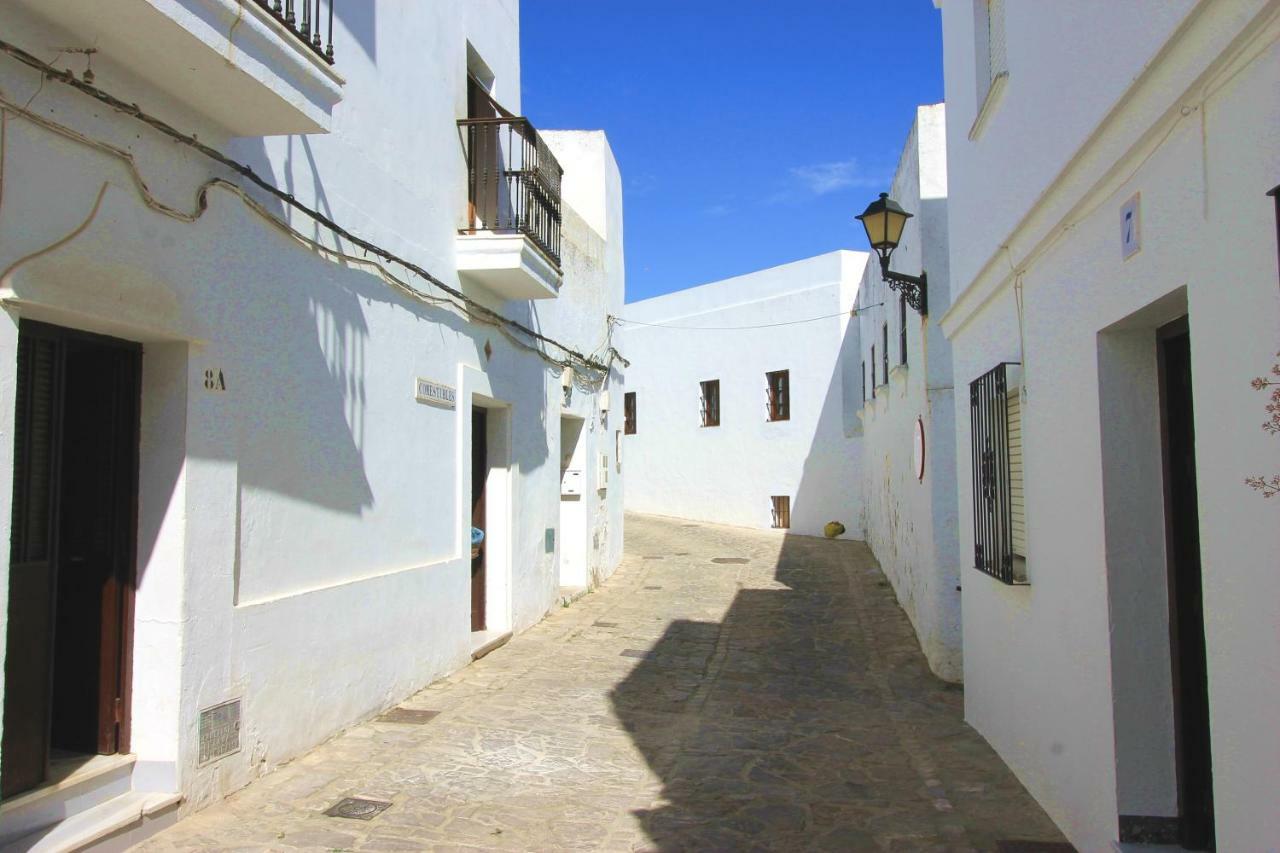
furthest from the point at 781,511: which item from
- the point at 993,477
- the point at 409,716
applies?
the point at 993,477

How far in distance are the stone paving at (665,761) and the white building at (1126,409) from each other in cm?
61

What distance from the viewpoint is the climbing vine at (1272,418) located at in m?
2.33

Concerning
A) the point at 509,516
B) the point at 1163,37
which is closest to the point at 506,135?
the point at 509,516

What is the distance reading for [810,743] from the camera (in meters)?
5.88

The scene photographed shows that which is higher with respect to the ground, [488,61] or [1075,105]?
[488,61]

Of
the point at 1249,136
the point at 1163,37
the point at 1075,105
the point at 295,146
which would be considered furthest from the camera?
the point at 295,146

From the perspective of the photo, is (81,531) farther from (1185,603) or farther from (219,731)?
(1185,603)

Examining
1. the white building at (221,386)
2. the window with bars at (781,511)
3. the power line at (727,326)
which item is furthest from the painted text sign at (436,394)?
the window with bars at (781,511)

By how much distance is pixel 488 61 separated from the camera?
28.8 feet

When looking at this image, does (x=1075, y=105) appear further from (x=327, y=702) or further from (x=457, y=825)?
(x=327, y=702)

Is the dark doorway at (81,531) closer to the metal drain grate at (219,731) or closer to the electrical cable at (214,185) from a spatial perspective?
the metal drain grate at (219,731)

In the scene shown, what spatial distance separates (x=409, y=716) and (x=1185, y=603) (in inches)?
187

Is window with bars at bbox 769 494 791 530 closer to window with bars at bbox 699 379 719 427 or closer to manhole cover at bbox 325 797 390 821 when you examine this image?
window with bars at bbox 699 379 719 427

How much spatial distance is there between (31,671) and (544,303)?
7.09 metres
